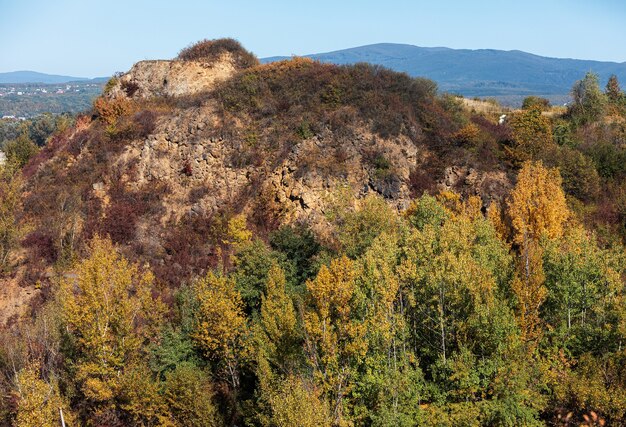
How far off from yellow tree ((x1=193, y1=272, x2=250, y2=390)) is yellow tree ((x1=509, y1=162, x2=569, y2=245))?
17.3m

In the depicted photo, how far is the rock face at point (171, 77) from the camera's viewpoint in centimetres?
5134

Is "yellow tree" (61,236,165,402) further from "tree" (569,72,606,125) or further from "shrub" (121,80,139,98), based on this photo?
"tree" (569,72,606,125)

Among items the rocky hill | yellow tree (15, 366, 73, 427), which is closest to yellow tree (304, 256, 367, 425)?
yellow tree (15, 366, 73, 427)

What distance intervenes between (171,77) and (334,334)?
42.3 m

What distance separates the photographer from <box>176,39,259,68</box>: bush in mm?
53250

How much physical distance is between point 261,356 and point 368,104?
29.1 meters

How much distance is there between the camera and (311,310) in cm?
1892

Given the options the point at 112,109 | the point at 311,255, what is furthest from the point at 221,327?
the point at 112,109

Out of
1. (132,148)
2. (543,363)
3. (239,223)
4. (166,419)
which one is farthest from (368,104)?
(166,419)

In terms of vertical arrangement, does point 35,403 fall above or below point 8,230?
below

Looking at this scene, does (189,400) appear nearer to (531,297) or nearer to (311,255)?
(311,255)

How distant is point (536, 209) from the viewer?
1145 inches

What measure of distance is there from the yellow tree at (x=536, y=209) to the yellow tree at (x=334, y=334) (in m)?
14.8

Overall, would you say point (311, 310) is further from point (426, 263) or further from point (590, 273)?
point (590, 273)
